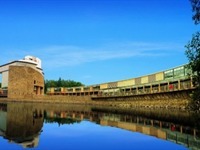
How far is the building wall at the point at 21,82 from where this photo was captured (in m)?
112

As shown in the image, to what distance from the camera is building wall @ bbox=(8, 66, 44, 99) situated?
368 feet

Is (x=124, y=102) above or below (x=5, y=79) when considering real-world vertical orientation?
below

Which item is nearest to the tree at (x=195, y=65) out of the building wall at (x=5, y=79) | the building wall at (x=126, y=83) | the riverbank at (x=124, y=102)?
the riverbank at (x=124, y=102)

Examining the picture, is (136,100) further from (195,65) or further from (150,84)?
(195,65)

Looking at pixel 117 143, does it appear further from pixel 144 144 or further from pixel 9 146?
pixel 9 146

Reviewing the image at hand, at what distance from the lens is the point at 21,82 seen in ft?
376

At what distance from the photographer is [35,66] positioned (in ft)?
412

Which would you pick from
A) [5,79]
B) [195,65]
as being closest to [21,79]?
[5,79]

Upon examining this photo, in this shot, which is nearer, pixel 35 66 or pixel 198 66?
pixel 198 66

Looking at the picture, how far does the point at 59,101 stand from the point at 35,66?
1182 inches

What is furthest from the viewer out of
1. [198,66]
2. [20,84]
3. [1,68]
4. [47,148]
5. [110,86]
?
[1,68]

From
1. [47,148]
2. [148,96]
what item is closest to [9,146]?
[47,148]

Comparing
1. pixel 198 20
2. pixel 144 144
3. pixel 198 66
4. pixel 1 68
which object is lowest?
pixel 144 144

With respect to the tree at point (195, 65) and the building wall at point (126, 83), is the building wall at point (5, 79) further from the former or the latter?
the tree at point (195, 65)
